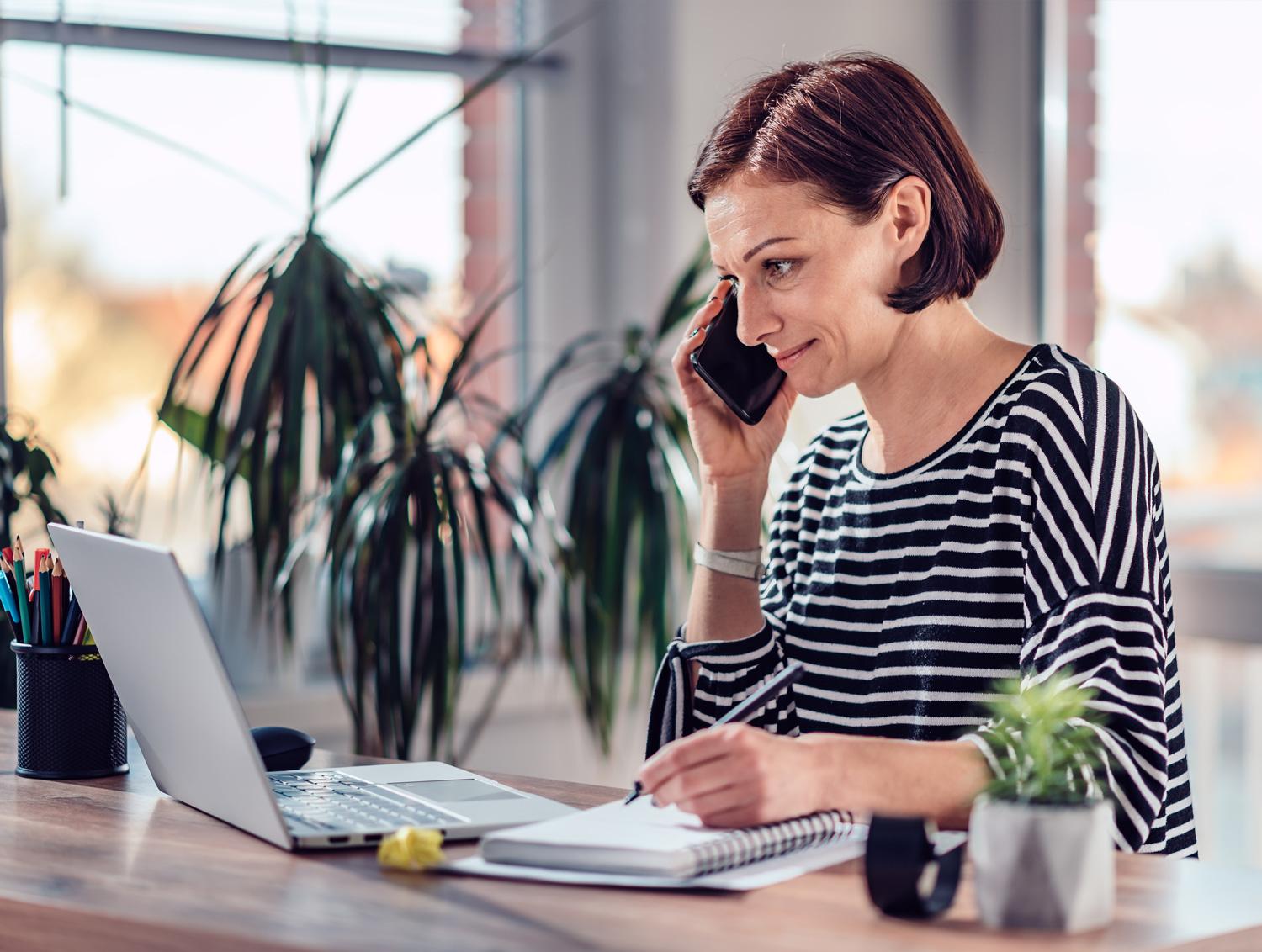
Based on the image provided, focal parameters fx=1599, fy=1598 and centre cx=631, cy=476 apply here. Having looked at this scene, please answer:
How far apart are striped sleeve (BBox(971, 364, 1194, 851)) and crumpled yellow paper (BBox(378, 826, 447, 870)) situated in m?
0.42

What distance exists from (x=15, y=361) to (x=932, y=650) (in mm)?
1844

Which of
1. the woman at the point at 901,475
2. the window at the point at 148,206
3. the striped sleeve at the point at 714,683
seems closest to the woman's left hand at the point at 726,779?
the woman at the point at 901,475

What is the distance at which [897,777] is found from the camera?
1180 mm

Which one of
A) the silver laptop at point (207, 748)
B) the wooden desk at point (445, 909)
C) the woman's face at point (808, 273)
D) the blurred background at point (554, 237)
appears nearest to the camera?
the wooden desk at point (445, 909)

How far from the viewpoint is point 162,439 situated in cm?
286

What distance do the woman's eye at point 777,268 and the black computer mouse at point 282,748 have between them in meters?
0.61

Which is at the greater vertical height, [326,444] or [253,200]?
[253,200]

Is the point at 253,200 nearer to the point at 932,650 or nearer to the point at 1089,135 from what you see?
the point at 1089,135

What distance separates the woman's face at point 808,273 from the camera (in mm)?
1517

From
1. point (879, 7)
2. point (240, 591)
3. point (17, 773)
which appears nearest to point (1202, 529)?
point (879, 7)

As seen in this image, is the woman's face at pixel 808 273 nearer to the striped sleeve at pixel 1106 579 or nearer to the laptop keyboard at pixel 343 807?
the striped sleeve at pixel 1106 579

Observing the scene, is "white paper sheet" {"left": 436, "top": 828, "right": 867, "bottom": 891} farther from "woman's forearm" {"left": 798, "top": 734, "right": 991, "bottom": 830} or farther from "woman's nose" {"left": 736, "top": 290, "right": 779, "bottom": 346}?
"woman's nose" {"left": 736, "top": 290, "right": 779, "bottom": 346}

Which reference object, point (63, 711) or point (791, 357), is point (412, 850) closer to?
point (63, 711)

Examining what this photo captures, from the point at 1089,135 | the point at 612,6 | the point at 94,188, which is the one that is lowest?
the point at 94,188
